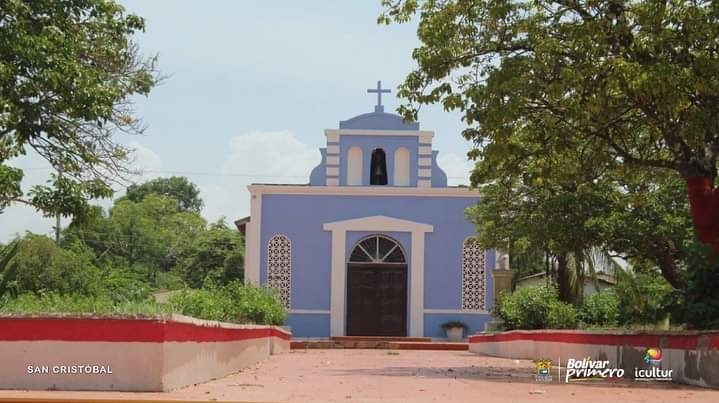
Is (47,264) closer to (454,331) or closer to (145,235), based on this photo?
(454,331)

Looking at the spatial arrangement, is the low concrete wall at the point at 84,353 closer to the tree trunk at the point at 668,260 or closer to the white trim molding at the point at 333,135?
the tree trunk at the point at 668,260

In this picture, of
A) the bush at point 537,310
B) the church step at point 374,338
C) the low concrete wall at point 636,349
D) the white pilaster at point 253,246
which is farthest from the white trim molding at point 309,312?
the low concrete wall at point 636,349

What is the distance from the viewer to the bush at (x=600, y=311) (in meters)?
24.5

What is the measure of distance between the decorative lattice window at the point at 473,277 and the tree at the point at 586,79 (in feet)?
62.5

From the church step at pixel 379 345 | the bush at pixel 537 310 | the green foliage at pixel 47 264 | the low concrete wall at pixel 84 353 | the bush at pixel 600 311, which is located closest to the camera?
the low concrete wall at pixel 84 353

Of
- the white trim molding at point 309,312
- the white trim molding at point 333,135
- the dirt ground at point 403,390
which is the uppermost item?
the white trim molding at point 333,135

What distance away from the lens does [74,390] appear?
919 cm

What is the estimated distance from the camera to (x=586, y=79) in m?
12.9

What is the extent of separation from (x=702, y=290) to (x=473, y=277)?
812 inches

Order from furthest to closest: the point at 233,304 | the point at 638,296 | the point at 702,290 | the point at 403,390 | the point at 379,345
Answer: the point at 379,345
the point at 638,296
the point at 233,304
the point at 702,290
the point at 403,390

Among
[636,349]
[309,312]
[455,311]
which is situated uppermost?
[455,311]

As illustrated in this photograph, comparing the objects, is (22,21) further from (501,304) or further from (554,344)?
(501,304)

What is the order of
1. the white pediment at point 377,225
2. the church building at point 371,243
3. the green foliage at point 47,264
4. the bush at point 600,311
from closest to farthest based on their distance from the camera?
the bush at point 600,311 → the green foliage at point 47,264 → the church building at point 371,243 → the white pediment at point 377,225

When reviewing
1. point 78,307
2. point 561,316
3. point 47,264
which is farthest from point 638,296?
point 47,264
